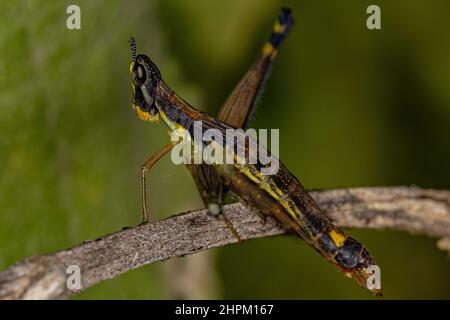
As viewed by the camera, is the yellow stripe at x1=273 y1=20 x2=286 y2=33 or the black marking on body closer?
the black marking on body

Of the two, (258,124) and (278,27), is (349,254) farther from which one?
(278,27)

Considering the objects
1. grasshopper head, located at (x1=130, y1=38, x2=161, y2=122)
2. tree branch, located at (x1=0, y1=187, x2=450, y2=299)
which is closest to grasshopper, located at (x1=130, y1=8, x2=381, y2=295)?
grasshopper head, located at (x1=130, y1=38, x2=161, y2=122)

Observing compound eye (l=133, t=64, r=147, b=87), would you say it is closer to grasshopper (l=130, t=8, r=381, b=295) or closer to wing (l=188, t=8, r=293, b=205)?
grasshopper (l=130, t=8, r=381, b=295)

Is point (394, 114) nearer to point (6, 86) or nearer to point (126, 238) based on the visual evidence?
point (126, 238)

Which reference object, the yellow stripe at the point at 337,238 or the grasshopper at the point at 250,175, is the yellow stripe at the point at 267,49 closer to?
the grasshopper at the point at 250,175

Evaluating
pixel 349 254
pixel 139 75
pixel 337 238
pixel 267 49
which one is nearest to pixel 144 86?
pixel 139 75
